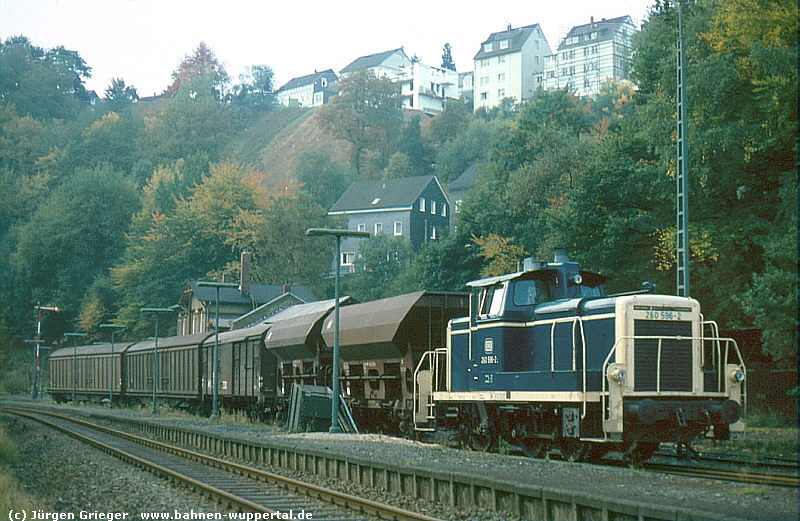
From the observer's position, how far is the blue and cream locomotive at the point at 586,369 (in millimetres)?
15258

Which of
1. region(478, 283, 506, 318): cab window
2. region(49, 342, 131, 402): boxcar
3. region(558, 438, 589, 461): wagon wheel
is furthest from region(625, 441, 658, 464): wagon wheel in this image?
region(49, 342, 131, 402): boxcar

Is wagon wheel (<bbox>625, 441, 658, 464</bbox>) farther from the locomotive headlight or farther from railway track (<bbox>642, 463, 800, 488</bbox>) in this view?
the locomotive headlight

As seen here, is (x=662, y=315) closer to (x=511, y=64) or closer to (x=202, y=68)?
(x=511, y=64)

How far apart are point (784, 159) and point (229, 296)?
5670 cm

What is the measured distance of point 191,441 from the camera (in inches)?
1048

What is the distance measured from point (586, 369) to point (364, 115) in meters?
129

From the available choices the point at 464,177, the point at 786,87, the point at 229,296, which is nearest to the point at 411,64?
the point at 464,177

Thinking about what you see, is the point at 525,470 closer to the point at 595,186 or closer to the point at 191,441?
the point at 191,441

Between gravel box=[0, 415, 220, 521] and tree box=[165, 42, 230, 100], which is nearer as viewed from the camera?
gravel box=[0, 415, 220, 521]

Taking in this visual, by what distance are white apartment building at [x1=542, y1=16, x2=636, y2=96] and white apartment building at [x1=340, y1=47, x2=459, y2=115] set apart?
81.1ft

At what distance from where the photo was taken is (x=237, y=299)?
79812 mm

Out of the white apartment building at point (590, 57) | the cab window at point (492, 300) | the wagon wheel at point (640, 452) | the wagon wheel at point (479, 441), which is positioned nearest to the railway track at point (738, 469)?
the wagon wheel at point (640, 452)

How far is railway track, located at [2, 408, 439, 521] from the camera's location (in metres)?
12.3

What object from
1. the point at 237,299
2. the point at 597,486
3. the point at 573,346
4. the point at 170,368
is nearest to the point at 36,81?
the point at 237,299
